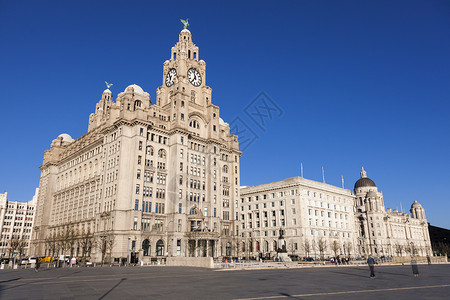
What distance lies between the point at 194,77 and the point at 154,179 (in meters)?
38.4

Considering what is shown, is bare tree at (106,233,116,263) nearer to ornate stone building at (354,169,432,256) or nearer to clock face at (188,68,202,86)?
clock face at (188,68,202,86)

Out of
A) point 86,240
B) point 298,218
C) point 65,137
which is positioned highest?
point 65,137

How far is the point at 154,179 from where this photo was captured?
84875mm

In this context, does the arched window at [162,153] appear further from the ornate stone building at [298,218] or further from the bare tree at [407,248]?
the bare tree at [407,248]

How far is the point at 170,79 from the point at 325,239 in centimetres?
7550

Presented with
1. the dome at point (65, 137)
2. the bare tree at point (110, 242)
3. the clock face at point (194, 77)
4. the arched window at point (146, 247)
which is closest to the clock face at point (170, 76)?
the clock face at point (194, 77)

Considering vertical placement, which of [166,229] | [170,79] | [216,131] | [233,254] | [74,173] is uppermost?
[170,79]

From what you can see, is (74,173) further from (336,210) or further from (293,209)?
(336,210)

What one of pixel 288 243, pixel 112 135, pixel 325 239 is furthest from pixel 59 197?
pixel 325 239

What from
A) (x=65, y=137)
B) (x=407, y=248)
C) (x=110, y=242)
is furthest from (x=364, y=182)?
(x=65, y=137)

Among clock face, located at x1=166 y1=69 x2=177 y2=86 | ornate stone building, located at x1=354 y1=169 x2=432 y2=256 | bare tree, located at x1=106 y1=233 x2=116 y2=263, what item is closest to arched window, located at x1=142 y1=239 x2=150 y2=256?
bare tree, located at x1=106 y1=233 x2=116 y2=263

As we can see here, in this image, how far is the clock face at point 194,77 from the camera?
104 m

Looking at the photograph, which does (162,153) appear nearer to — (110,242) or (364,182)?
(110,242)

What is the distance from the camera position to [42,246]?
365 feet
